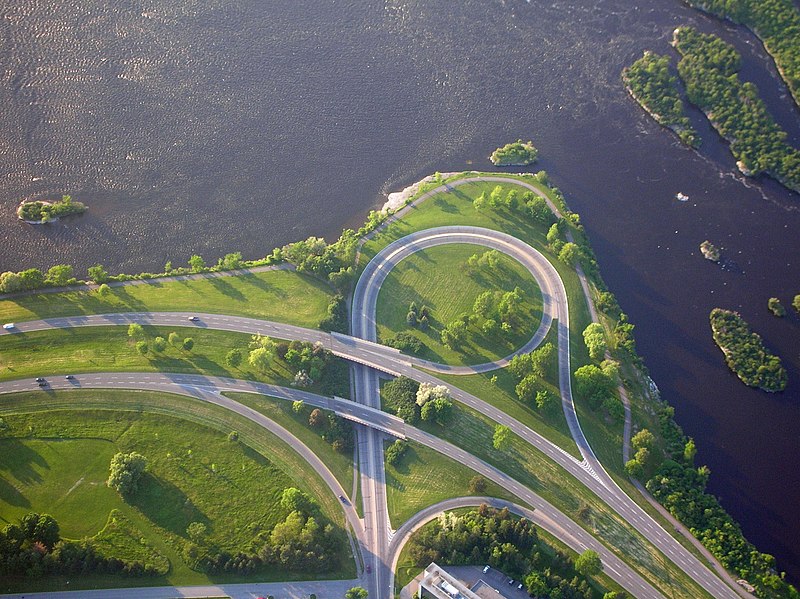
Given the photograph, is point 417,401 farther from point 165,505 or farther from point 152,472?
point 152,472

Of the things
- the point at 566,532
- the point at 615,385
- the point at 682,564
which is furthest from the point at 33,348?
the point at 682,564

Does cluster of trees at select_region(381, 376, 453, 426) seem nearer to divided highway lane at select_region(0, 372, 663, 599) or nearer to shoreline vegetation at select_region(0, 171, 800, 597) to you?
divided highway lane at select_region(0, 372, 663, 599)

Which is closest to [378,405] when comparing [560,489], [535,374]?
[535,374]

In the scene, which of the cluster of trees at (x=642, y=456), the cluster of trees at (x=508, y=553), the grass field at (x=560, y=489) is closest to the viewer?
the cluster of trees at (x=508, y=553)

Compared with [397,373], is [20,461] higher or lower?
lower

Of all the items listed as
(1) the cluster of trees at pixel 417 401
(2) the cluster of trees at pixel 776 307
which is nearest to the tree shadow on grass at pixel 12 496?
(1) the cluster of trees at pixel 417 401

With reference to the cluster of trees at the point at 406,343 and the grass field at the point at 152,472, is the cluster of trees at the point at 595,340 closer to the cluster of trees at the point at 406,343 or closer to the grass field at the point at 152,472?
the cluster of trees at the point at 406,343

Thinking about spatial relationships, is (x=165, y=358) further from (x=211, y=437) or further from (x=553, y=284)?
(x=553, y=284)
